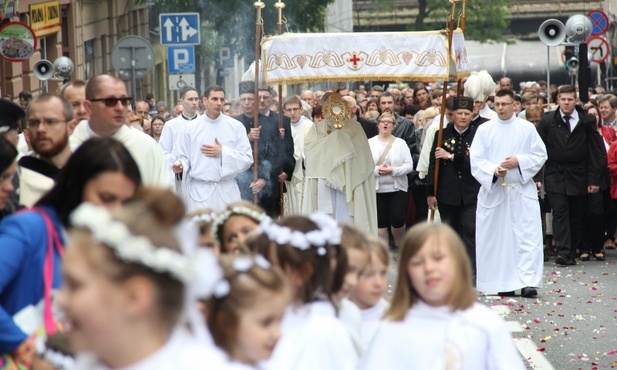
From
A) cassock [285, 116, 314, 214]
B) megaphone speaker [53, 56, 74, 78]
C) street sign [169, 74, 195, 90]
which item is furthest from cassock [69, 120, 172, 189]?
megaphone speaker [53, 56, 74, 78]

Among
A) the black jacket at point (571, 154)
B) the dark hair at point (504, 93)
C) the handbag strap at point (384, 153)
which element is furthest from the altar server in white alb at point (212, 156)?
the black jacket at point (571, 154)

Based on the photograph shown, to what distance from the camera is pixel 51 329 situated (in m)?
4.11

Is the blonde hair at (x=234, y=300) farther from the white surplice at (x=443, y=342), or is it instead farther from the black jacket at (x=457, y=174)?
the black jacket at (x=457, y=174)

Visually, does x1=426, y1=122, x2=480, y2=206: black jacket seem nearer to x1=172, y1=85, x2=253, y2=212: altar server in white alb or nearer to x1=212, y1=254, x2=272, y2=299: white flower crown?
x1=172, y1=85, x2=253, y2=212: altar server in white alb

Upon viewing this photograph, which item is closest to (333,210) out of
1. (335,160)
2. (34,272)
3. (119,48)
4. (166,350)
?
(335,160)

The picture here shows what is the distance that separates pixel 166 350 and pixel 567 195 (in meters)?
13.0

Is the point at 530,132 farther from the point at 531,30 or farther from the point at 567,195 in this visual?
the point at 531,30

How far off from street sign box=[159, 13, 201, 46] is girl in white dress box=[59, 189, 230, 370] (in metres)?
18.9

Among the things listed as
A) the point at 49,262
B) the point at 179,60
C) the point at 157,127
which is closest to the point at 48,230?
the point at 49,262

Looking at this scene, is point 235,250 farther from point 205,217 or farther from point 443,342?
point 443,342

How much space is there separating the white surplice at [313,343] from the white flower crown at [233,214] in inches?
26.3

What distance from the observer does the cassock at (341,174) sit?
528 inches

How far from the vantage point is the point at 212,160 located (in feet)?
42.6

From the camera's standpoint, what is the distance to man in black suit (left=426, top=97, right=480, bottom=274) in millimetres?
13250
